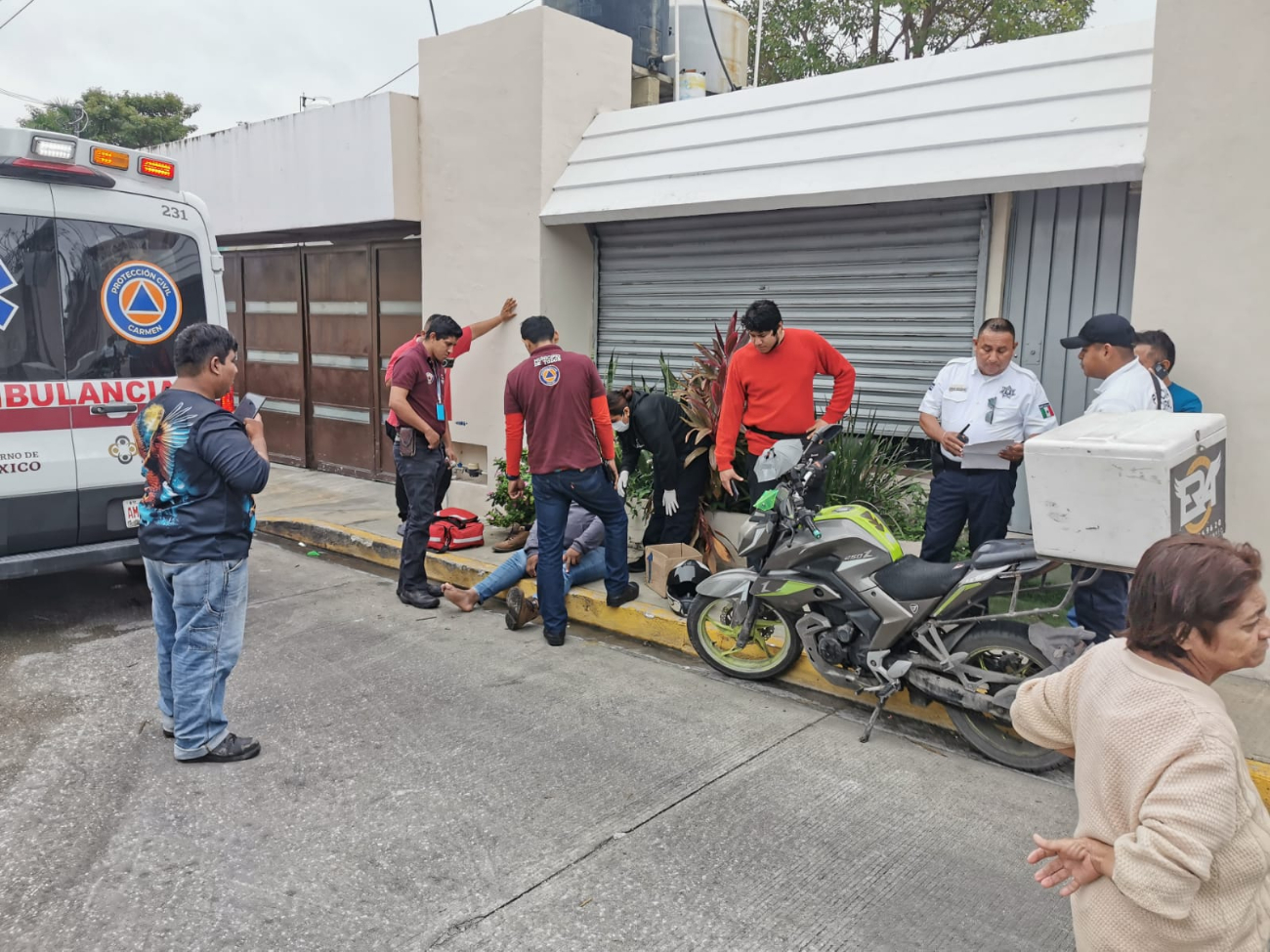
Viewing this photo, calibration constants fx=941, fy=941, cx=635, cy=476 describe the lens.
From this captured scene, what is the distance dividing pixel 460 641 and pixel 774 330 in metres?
2.52

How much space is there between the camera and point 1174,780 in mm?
1497

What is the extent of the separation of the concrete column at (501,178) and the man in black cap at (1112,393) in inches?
172

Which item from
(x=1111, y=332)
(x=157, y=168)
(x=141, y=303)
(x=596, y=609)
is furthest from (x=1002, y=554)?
(x=157, y=168)

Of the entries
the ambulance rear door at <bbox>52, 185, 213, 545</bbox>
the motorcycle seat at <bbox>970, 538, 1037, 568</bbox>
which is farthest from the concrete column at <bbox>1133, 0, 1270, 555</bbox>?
the ambulance rear door at <bbox>52, 185, 213, 545</bbox>

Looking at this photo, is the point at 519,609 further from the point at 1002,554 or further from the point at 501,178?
the point at 501,178

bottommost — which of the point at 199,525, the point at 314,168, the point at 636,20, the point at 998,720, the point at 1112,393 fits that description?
the point at 998,720

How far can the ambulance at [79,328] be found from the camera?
4992 mm

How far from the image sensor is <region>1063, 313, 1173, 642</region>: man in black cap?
12.8ft

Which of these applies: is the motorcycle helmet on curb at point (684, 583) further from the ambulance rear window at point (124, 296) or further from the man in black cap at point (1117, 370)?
the ambulance rear window at point (124, 296)

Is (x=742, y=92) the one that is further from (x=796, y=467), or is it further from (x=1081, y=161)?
(x=796, y=467)

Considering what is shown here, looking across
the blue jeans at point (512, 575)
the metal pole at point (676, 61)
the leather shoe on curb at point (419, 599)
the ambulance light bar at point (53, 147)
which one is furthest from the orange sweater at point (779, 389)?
the metal pole at point (676, 61)

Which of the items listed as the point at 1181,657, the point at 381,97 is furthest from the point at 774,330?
the point at 381,97

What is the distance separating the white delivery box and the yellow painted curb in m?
1.17

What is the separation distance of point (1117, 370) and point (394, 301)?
691 centimetres
